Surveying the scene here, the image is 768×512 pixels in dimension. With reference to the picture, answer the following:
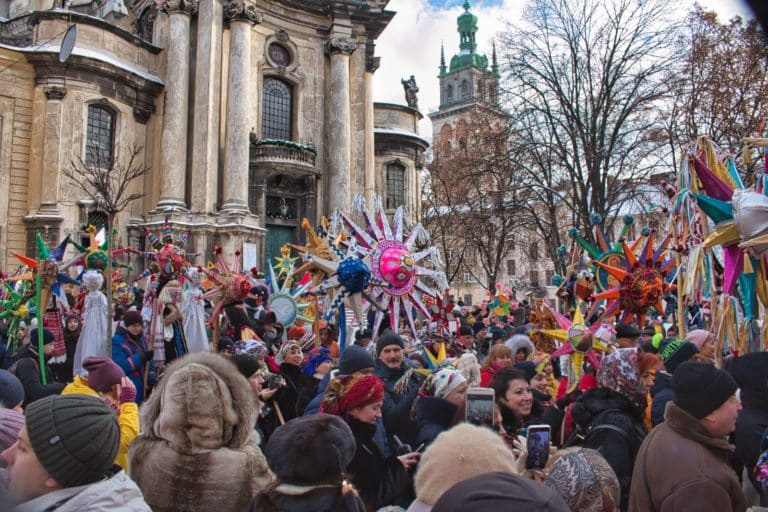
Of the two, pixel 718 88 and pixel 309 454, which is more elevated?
pixel 718 88

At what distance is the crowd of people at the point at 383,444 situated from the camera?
7.47 feet

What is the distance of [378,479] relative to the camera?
3.66 meters

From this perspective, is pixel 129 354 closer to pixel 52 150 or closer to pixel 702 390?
pixel 702 390

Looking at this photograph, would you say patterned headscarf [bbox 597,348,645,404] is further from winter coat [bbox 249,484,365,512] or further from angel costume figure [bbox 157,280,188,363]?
angel costume figure [bbox 157,280,188,363]

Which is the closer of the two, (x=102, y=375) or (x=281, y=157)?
(x=102, y=375)

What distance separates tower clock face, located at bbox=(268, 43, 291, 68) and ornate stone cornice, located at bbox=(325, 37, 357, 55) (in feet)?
6.41

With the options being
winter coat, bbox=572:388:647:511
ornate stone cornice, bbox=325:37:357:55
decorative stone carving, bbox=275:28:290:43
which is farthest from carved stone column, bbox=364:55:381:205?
winter coat, bbox=572:388:647:511

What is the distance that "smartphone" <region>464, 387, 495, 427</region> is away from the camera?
3607mm

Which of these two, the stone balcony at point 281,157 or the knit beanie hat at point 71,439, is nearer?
the knit beanie hat at point 71,439

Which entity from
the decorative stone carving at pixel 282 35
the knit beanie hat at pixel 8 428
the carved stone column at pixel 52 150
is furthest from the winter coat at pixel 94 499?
the decorative stone carving at pixel 282 35

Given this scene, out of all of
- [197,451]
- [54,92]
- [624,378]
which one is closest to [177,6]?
[54,92]

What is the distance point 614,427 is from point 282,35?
1074 inches

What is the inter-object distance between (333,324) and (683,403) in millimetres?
7903

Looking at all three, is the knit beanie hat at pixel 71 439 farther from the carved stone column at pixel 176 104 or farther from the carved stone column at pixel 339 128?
the carved stone column at pixel 339 128
